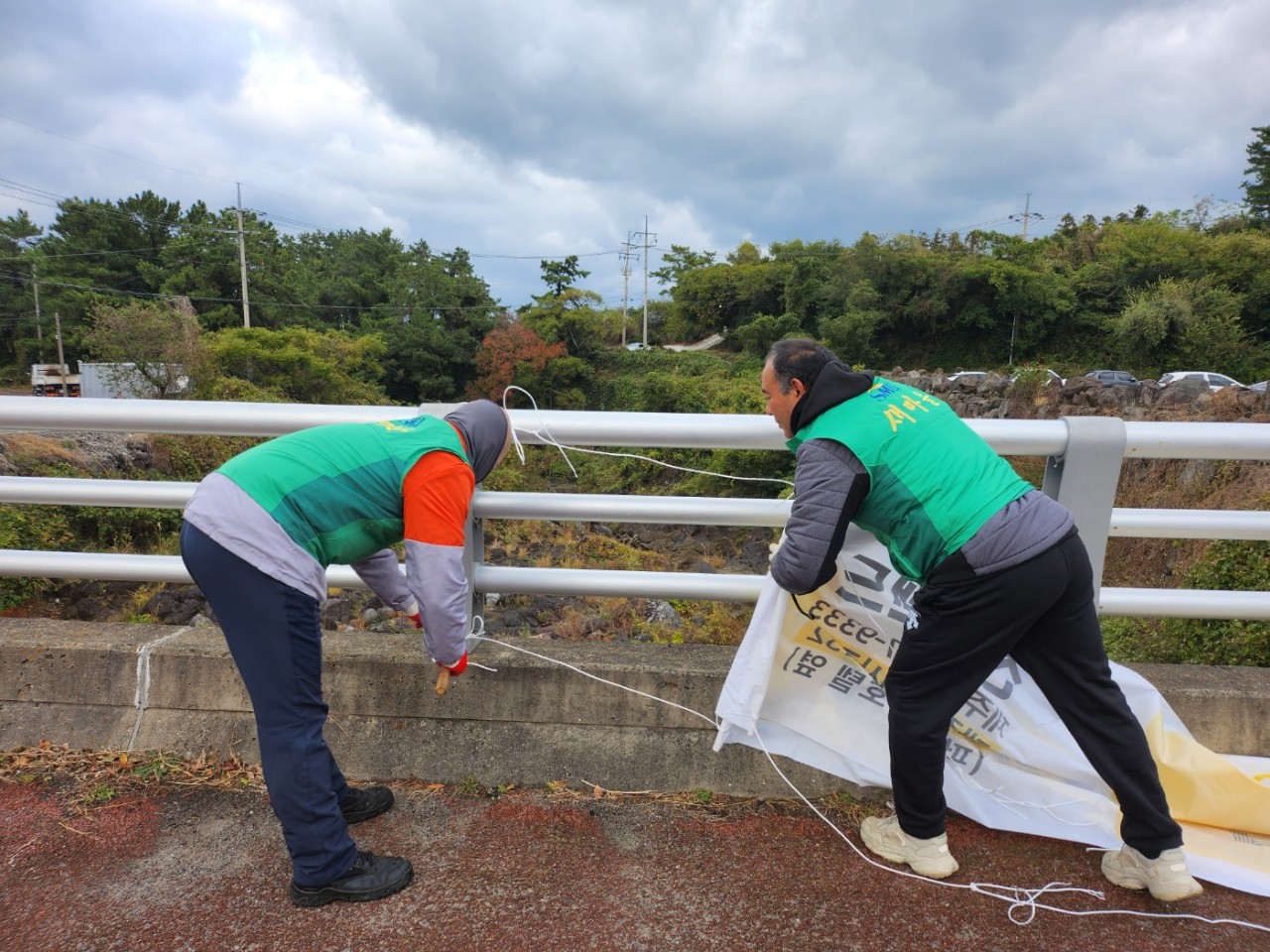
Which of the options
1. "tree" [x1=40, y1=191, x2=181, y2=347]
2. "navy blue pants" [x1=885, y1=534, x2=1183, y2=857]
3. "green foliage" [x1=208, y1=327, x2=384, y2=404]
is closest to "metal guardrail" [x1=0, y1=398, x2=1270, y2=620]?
"navy blue pants" [x1=885, y1=534, x2=1183, y2=857]

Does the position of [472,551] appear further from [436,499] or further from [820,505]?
[820,505]

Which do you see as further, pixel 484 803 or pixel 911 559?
pixel 484 803

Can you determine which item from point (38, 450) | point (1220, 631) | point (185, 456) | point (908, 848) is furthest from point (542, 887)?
point (185, 456)

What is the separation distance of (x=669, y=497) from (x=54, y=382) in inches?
2096

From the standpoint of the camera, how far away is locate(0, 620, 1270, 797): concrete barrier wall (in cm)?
260

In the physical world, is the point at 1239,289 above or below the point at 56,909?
above

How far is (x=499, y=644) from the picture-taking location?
9.04 ft

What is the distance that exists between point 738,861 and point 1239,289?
1854 inches

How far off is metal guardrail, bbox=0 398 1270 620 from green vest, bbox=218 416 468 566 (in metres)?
0.45

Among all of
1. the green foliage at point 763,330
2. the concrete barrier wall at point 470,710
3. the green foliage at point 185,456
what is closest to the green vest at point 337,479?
the concrete barrier wall at point 470,710

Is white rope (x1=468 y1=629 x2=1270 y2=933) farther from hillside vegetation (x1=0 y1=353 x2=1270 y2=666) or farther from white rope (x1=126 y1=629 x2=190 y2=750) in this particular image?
white rope (x1=126 y1=629 x2=190 y2=750)

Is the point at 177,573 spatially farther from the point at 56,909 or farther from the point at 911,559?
the point at 911,559

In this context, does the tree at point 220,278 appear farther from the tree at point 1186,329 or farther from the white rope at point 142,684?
the white rope at point 142,684

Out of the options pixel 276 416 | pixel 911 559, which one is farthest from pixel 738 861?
pixel 276 416
